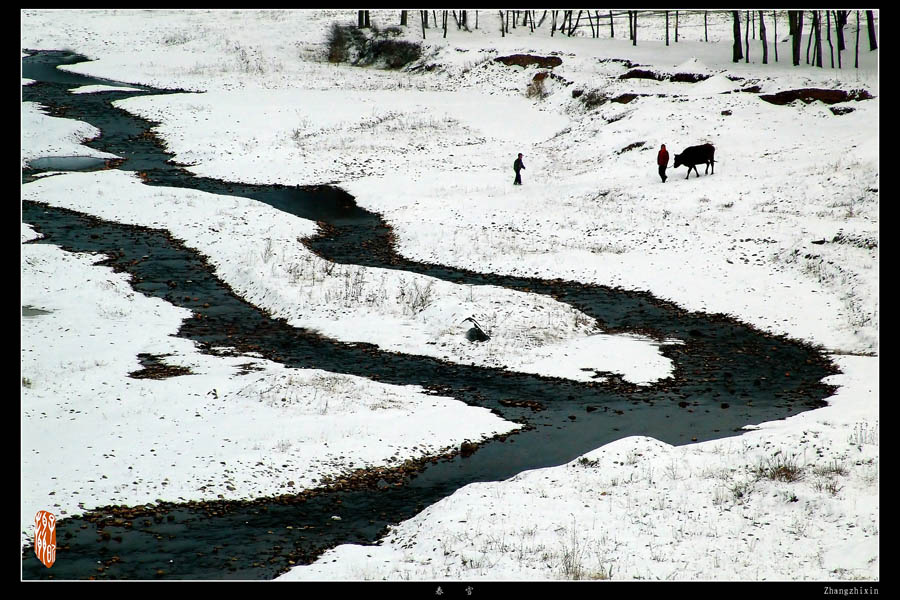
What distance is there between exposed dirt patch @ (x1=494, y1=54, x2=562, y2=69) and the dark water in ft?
101

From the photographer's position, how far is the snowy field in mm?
10195

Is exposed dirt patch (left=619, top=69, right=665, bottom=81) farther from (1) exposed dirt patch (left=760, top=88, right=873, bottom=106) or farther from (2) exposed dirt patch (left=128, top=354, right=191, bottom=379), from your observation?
(2) exposed dirt patch (left=128, top=354, right=191, bottom=379)

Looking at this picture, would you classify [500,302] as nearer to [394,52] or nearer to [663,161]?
[663,161]

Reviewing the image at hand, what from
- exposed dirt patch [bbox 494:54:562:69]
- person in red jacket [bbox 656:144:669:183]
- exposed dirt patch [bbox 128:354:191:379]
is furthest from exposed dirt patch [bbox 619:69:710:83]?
exposed dirt patch [bbox 128:354:191:379]

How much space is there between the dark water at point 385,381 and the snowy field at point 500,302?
0.60 m

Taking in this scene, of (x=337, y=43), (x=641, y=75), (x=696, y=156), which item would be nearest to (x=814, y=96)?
(x=696, y=156)

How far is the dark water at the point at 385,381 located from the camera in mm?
10186

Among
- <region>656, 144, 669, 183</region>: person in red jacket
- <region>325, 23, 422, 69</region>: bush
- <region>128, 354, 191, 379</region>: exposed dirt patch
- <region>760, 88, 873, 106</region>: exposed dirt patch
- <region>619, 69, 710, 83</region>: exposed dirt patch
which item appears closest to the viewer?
<region>128, 354, 191, 379</region>: exposed dirt patch

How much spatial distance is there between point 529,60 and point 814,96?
2614 centimetres

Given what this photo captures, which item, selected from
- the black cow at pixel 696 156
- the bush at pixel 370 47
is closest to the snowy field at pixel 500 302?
the black cow at pixel 696 156

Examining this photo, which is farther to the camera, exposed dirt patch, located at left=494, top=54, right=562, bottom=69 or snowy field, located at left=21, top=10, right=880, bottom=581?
exposed dirt patch, located at left=494, top=54, right=562, bottom=69

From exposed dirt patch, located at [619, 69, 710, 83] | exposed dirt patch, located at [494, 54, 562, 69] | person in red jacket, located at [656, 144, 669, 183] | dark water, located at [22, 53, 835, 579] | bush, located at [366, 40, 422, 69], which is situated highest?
bush, located at [366, 40, 422, 69]

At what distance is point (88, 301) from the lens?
70.7ft
